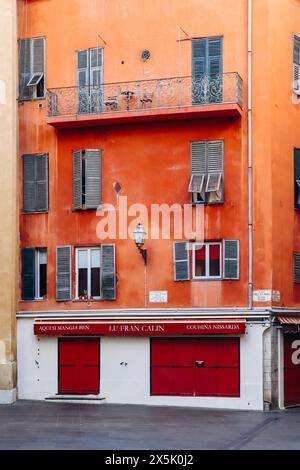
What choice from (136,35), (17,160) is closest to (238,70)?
(136,35)

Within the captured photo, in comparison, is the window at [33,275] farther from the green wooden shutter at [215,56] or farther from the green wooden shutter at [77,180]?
the green wooden shutter at [215,56]

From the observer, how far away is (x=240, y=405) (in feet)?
106

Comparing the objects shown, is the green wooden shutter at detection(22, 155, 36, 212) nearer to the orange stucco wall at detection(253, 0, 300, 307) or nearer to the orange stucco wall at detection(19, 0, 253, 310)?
the orange stucco wall at detection(19, 0, 253, 310)

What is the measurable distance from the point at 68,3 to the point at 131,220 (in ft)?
25.9

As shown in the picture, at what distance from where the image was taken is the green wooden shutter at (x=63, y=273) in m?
34.5

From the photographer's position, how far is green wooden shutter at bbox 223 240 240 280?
107ft

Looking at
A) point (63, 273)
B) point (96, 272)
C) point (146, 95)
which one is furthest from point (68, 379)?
point (146, 95)

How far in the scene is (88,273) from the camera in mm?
34469

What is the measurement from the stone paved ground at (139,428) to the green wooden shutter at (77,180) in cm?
667

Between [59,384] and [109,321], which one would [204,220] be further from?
[59,384]

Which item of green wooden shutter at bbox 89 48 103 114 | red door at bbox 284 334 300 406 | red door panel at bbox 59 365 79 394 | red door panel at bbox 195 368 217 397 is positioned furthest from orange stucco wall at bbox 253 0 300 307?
red door panel at bbox 59 365 79 394

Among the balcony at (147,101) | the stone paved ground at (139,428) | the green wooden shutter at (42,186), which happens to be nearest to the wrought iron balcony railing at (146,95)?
the balcony at (147,101)

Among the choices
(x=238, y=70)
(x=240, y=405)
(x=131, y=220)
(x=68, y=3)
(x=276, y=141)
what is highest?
(x=68, y=3)

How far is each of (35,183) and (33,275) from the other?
3.13 meters
